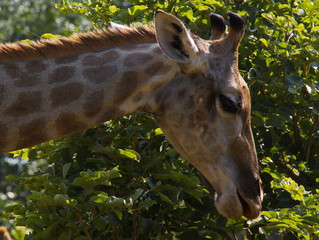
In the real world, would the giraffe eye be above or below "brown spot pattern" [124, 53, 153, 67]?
below

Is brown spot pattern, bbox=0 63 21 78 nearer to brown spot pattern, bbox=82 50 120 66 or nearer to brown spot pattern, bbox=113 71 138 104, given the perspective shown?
brown spot pattern, bbox=82 50 120 66

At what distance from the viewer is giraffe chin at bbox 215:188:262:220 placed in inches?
193

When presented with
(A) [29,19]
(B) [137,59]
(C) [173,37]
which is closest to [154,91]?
(B) [137,59]

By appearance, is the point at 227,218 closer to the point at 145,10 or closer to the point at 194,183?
the point at 194,183

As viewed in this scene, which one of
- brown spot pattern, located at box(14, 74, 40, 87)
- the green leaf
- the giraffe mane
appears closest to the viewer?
brown spot pattern, located at box(14, 74, 40, 87)

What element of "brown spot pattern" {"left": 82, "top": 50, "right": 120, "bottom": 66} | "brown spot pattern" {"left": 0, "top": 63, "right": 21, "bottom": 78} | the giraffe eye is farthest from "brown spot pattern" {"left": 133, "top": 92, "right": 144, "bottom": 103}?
"brown spot pattern" {"left": 0, "top": 63, "right": 21, "bottom": 78}

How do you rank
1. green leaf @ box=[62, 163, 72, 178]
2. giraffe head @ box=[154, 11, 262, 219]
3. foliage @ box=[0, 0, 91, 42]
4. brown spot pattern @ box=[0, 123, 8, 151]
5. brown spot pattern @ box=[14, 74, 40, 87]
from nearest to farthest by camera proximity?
1. brown spot pattern @ box=[0, 123, 8, 151]
2. brown spot pattern @ box=[14, 74, 40, 87]
3. giraffe head @ box=[154, 11, 262, 219]
4. green leaf @ box=[62, 163, 72, 178]
5. foliage @ box=[0, 0, 91, 42]

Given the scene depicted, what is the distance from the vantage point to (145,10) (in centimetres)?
618

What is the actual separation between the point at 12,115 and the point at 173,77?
1.01 m

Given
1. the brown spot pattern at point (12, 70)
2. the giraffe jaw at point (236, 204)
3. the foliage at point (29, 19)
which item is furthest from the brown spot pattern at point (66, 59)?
the foliage at point (29, 19)

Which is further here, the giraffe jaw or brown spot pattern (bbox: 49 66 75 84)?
the giraffe jaw

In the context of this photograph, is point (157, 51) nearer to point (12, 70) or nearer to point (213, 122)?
point (213, 122)

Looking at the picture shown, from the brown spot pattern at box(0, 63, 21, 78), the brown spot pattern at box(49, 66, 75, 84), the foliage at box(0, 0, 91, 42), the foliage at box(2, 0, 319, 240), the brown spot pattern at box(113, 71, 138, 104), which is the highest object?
the brown spot pattern at box(0, 63, 21, 78)

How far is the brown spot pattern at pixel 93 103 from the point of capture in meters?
4.72
